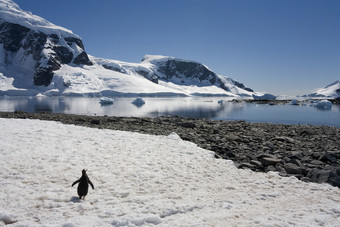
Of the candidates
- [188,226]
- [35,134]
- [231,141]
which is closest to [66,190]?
[188,226]

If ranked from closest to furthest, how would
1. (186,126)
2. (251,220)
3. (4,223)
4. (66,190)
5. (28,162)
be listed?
(4,223) → (251,220) → (66,190) → (28,162) → (186,126)

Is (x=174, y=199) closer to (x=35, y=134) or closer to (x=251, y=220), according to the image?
(x=251, y=220)

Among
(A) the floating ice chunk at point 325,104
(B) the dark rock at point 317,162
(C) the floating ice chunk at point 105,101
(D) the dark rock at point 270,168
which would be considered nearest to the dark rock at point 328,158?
(B) the dark rock at point 317,162

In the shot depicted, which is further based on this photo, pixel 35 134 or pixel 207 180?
pixel 35 134

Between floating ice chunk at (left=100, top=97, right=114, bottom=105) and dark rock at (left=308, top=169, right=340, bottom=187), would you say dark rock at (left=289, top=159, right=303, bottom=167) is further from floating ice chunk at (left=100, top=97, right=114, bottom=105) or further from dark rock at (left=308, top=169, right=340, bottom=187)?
floating ice chunk at (left=100, top=97, right=114, bottom=105)

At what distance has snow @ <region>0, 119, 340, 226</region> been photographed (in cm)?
548

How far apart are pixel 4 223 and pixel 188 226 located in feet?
13.1

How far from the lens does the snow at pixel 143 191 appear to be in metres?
5.48

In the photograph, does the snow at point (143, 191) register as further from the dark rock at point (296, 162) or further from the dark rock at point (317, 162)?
the dark rock at point (317, 162)

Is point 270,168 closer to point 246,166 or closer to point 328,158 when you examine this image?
point 246,166

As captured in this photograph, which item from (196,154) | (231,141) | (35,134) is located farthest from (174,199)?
(231,141)

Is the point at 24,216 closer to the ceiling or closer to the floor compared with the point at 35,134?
closer to the floor

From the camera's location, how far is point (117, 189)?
6.90 meters

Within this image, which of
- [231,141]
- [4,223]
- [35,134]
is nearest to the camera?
[4,223]
